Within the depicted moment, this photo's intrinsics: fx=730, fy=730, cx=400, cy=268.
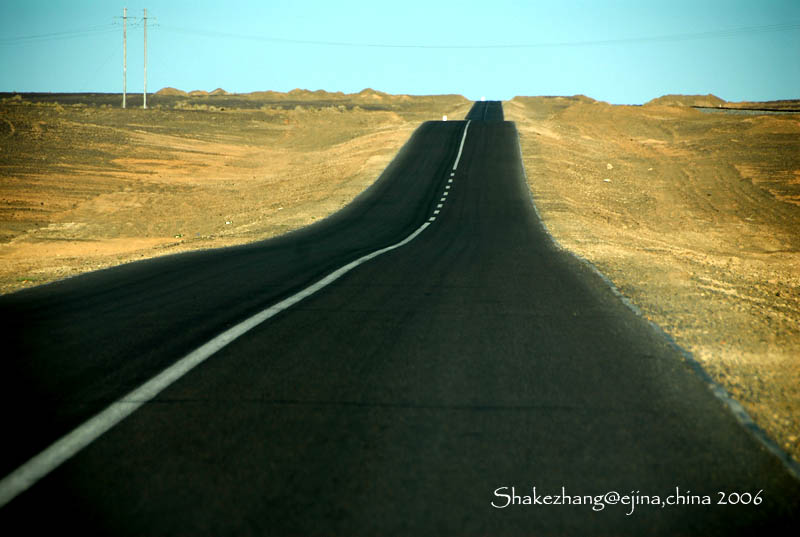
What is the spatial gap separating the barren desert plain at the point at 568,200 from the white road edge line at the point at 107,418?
4.32 m

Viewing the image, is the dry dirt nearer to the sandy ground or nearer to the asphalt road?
the asphalt road

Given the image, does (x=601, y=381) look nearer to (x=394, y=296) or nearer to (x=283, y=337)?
(x=283, y=337)

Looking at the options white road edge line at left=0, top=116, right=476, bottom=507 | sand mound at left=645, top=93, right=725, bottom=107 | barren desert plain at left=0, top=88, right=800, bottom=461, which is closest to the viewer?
white road edge line at left=0, top=116, right=476, bottom=507

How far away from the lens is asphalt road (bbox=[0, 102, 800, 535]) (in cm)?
363

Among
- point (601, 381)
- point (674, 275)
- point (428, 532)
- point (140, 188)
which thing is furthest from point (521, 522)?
point (140, 188)

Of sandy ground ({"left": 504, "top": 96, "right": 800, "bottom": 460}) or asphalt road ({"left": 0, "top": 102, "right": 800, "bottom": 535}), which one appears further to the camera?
sandy ground ({"left": 504, "top": 96, "right": 800, "bottom": 460})

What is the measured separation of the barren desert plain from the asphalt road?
843mm

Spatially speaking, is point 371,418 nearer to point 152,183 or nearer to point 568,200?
point 568,200

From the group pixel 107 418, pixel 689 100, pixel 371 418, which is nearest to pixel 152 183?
pixel 107 418

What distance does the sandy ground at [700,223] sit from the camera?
7230 millimetres

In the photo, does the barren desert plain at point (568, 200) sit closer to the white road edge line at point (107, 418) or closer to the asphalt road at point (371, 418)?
the asphalt road at point (371, 418)

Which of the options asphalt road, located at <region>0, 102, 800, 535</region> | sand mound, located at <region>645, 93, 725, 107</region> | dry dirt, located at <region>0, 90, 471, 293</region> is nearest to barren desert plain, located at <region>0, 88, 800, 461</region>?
dry dirt, located at <region>0, 90, 471, 293</region>

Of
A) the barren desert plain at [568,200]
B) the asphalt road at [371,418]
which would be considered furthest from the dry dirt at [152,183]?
the asphalt road at [371,418]

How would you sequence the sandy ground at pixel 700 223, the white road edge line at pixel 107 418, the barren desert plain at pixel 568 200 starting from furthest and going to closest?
the barren desert plain at pixel 568 200 < the sandy ground at pixel 700 223 < the white road edge line at pixel 107 418
